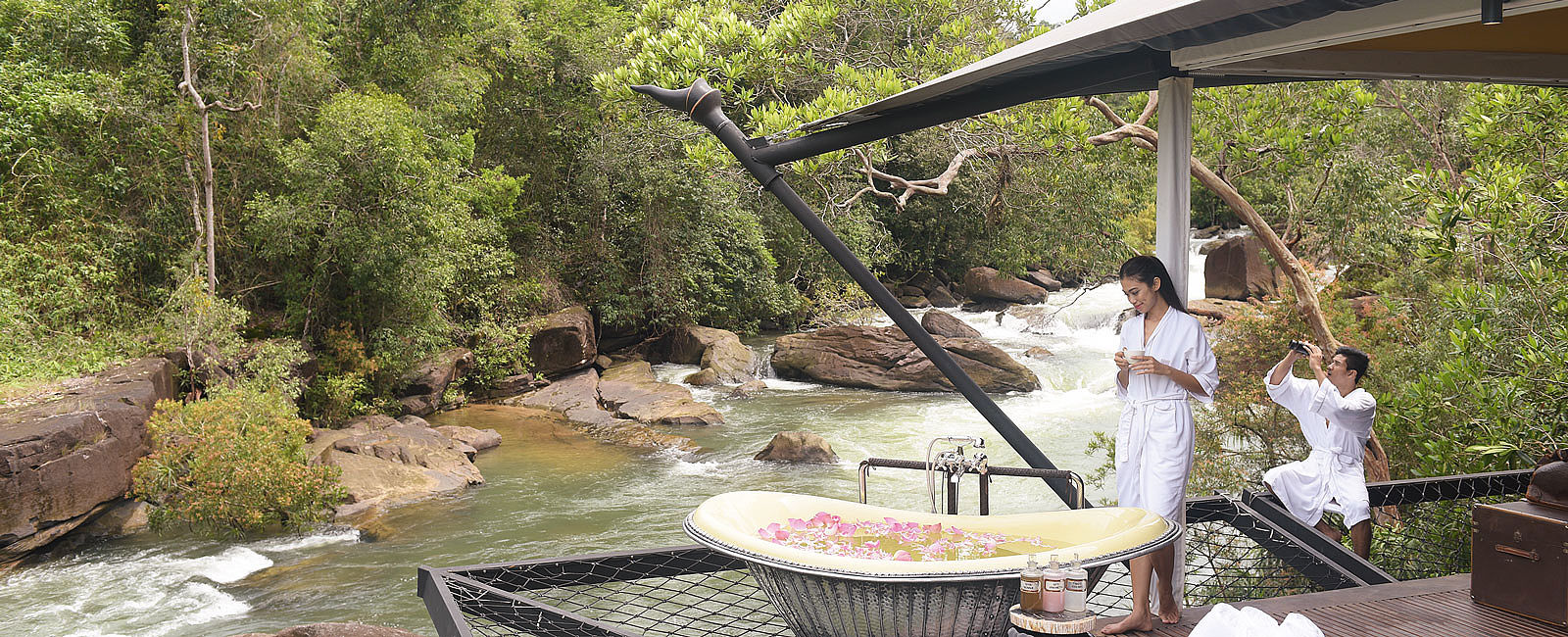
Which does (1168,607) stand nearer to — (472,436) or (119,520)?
(119,520)

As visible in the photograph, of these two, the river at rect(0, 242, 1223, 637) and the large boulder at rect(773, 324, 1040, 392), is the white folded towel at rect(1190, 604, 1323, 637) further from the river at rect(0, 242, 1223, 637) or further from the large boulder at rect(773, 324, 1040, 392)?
the large boulder at rect(773, 324, 1040, 392)

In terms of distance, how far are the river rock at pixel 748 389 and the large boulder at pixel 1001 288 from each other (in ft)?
23.2

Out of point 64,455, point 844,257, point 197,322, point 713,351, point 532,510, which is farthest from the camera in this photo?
point 713,351

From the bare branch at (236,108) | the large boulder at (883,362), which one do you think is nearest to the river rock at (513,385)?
the large boulder at (883,362)

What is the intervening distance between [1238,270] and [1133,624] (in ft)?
46.2

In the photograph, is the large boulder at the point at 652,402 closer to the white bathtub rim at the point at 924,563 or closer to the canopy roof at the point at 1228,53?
the canopy roof at the point at 1228,53

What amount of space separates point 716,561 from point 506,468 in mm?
6978

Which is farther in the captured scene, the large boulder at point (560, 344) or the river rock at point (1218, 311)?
the large boulder at point (560, 344)

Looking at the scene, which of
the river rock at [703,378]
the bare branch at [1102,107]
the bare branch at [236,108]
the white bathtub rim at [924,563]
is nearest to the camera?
the white bathtub rim at [924,563]

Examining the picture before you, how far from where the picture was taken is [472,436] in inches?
414

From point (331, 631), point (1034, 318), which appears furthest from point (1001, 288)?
point (331, 631)

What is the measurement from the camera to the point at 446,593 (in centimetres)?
316

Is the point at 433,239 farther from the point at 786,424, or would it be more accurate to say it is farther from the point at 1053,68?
the point at 1053,68

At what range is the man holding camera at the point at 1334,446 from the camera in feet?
12.7
